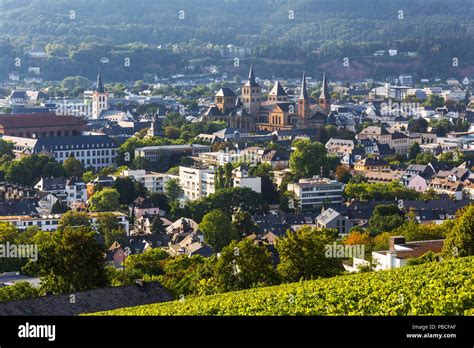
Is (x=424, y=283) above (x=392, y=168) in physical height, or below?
above

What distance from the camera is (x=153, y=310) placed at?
43.0 ft

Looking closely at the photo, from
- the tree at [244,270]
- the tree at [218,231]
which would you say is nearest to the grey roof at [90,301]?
the tree at [244,270]

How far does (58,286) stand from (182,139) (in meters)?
36.5

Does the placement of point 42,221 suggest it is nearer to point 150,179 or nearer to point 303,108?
point 150,179

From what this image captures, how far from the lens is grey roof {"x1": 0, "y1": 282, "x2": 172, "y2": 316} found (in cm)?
1477

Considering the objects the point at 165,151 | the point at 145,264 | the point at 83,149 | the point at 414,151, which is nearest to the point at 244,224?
the point at 145,264

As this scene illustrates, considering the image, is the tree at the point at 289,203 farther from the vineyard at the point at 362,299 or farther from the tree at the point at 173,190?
the vineyard at the point at 362,299

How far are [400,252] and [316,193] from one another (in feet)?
55.9

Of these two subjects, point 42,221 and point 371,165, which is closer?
point 42,221

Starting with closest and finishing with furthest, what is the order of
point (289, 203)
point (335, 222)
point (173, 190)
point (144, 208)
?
1. point (335, 222)
2. point (144, 208)
3. point (289, 203)
4. point (173, 190)

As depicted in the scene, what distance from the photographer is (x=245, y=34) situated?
450 feet

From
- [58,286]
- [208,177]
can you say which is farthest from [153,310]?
[208,177]

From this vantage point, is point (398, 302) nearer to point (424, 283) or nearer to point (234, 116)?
point (424, 283)

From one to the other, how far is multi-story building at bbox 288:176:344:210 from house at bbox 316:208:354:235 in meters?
4.10
